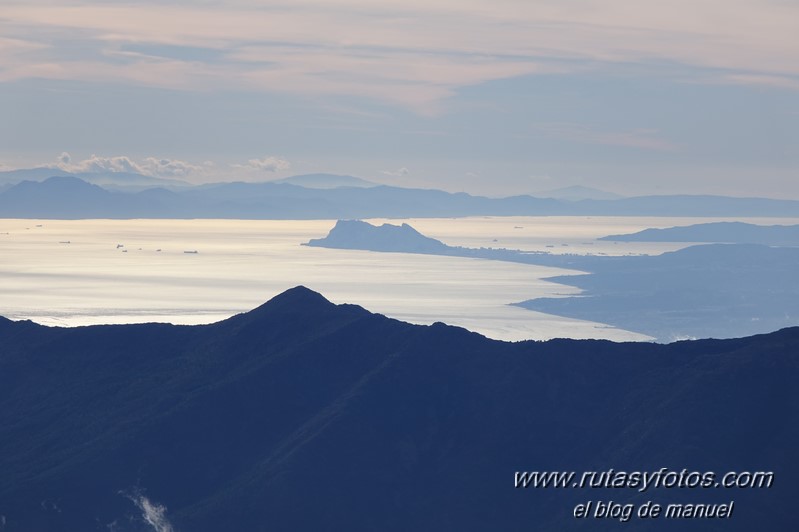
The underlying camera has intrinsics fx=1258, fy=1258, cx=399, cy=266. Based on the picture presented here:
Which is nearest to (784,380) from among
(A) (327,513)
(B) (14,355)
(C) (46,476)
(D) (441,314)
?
(A) (327,513)

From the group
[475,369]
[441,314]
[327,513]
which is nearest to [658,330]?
[441,314]

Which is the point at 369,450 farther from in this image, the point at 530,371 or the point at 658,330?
the point at 658,330

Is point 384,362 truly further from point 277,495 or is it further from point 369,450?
point 277,495

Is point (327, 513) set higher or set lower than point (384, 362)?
lower

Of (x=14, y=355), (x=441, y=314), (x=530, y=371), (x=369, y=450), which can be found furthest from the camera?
(x=441, y=314)

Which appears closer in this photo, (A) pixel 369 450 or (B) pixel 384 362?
(A) pixel 369 450

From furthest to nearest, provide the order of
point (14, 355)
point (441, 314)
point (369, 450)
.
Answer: point (441, 314) < point (14, 355) < point (369, 450)
